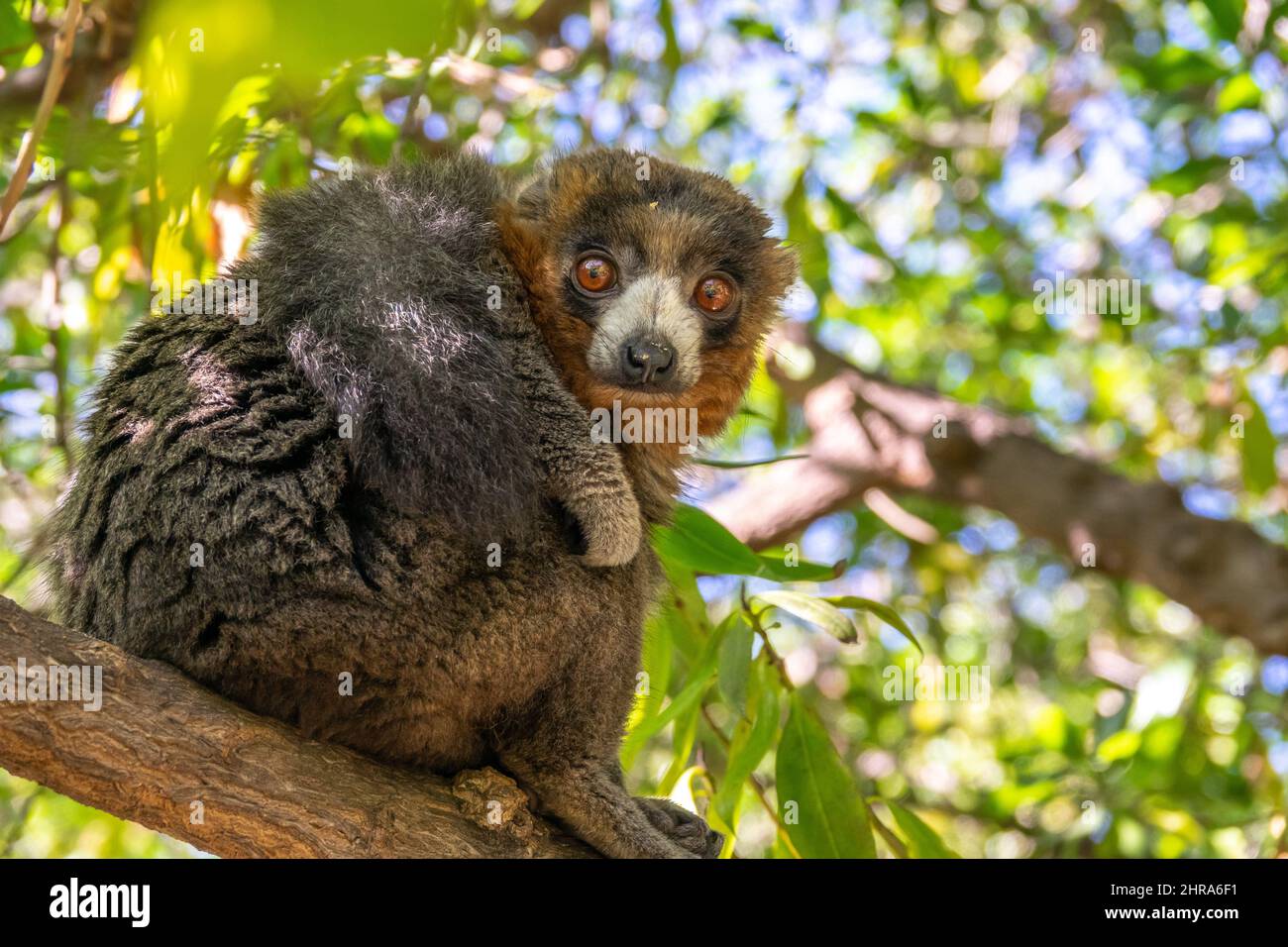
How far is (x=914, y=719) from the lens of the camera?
11.8 metres

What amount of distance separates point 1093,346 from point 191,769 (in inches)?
435

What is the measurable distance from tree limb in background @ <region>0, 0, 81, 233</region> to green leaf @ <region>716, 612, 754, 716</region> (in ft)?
9.53

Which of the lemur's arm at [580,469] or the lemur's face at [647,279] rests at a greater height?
the lemur's face at [647,279]

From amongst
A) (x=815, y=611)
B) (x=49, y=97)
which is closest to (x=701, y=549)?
(x=815, y=611)

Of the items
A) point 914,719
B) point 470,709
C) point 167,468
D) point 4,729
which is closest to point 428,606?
point 470,709

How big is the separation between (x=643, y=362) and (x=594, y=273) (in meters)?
0.53

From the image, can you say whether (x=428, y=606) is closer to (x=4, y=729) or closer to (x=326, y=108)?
(x=4, y=729)

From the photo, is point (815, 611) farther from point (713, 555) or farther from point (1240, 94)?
point (1240, 94)

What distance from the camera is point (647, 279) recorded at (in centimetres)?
502

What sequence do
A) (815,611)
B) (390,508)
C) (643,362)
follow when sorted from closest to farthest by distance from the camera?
(390,508) < (643,362) < (815,611)

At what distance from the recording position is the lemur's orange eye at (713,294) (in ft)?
17.3

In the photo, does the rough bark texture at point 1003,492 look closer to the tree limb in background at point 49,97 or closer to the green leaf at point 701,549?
the green leaf at point 701,549

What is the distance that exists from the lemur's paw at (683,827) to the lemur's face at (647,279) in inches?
61.2

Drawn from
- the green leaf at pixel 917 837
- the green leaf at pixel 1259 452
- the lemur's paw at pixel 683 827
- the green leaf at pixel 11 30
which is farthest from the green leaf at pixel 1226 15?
the green leaf at pixel 11 30
